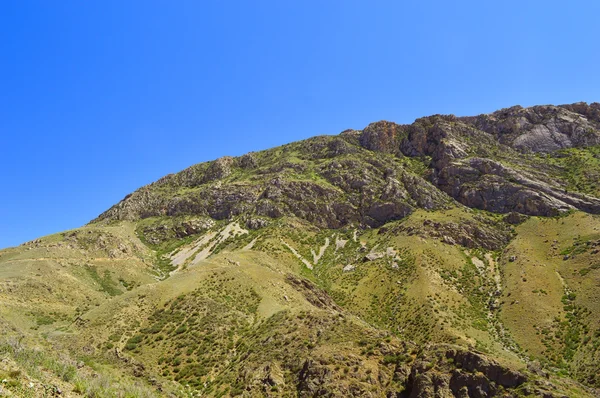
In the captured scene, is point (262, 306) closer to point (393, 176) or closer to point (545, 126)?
point (393, 176)

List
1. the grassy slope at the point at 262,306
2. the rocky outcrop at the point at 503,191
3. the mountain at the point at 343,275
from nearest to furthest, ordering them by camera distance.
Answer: the mountain at the point at 343,275
the grassy slope at the point at 262,306
the rocky outcrop at the point at 503,191

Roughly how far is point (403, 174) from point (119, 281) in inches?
4015

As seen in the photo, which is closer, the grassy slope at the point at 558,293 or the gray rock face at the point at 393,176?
the grassy slope at the point at 558,293

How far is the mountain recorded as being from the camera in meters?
31.8

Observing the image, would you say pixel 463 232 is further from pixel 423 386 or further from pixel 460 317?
pixel 423 386

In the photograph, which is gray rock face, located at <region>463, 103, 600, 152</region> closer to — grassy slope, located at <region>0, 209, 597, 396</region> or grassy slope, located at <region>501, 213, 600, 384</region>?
grassy slope, located at <region>501, 213, 600, 384</region>

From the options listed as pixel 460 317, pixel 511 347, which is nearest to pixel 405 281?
pixel 460 317

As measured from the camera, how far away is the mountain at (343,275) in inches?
1251

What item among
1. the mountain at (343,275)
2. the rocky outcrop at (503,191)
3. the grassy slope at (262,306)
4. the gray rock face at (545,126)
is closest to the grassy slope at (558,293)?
the mountain at (343,275)

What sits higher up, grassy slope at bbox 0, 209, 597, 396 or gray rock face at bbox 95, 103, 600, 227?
gray rock face at bbox 95, 103, 600, 227

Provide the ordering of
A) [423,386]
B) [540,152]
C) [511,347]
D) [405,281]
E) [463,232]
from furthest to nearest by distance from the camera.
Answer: [540,152]
[463,232]
[405,281]
[511,347]
[423,386]

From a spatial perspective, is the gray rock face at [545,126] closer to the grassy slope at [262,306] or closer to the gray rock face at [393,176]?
the gray rock face at [393,176]

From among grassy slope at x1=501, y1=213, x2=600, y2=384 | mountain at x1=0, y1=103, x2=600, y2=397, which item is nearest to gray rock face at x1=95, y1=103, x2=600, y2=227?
mountain at x1=0, y1=103, x2=600, y2=397

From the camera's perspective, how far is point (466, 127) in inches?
6216
